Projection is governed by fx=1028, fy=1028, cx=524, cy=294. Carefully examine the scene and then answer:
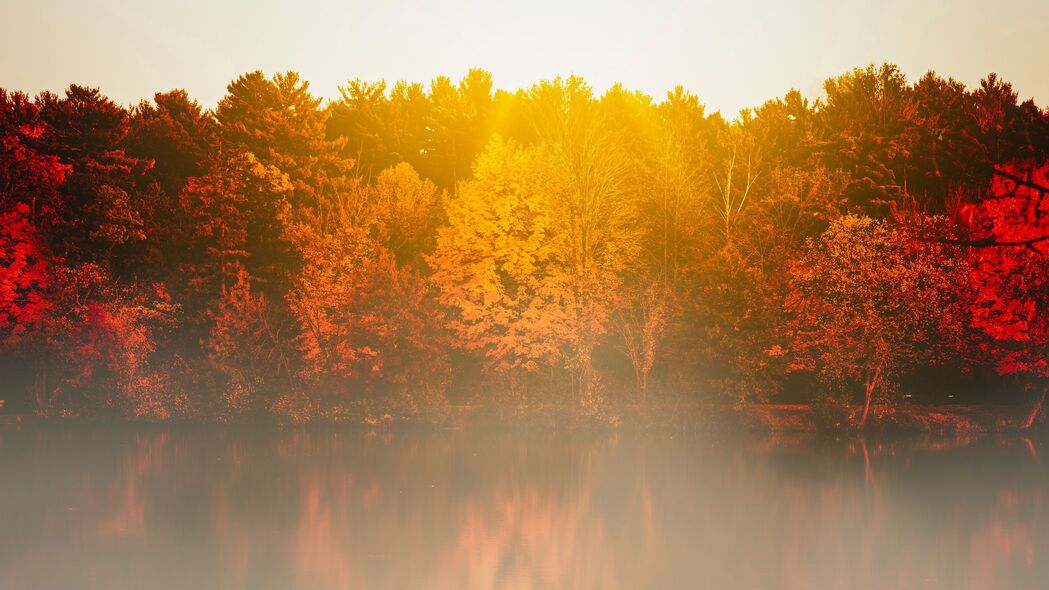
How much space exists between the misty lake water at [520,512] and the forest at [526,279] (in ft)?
16.0

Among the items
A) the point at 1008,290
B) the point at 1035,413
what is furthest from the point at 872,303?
the point at 1035,413

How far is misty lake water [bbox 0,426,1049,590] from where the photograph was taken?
2611cm

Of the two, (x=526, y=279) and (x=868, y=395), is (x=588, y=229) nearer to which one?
(x=526, y=279)

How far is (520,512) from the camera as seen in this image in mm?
33812

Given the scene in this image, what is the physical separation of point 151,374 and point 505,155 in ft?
76.1

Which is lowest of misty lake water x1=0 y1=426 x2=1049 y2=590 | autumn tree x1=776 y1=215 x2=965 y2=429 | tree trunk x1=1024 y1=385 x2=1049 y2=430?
misty lake water x1=0 y1=426 x2=1049 y2=590

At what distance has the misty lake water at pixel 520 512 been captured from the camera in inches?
1028

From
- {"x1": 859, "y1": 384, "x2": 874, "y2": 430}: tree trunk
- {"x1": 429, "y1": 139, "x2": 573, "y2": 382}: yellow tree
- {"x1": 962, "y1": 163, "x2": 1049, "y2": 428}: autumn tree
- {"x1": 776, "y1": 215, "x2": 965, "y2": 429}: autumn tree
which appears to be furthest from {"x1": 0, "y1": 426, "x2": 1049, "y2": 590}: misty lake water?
{"x1": 429, "y1": 139, "x2": 573, "y2": 382}: yellow tree

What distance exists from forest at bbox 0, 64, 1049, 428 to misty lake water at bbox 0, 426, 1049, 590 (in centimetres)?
488

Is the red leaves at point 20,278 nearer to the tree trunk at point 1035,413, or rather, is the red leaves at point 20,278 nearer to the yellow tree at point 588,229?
the yellow tree at point 588,229

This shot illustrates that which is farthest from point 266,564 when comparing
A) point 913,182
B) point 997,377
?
point 913,182

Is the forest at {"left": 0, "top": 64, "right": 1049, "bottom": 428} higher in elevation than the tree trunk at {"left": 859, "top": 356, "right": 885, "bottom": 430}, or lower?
higher

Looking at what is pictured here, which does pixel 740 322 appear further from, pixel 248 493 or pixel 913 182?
pixel 248 493

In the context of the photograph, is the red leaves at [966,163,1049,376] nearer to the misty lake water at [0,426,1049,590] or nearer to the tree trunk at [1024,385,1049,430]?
the tree trunk at [1024,385,1049,430]
